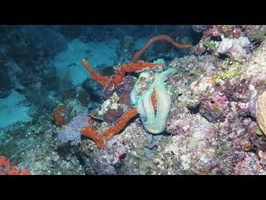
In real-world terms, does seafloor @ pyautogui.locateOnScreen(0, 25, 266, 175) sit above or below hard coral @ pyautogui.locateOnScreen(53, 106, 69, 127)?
above

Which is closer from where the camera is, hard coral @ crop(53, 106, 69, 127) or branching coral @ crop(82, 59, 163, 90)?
branching coral @ crop(82, 59, 163, 90)

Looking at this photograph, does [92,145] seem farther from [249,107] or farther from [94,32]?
[94,32]

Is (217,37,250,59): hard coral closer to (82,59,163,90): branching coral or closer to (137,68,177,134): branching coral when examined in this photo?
(137,68,177,134): branching coral

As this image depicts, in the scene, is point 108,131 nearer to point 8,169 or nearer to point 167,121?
point 167,121

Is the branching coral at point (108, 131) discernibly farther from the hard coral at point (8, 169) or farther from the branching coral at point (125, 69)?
the hard coral at point (8, 169)

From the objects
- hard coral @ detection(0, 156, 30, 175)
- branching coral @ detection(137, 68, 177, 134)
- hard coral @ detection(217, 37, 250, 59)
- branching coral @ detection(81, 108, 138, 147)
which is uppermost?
hard coral @ detection(217, 37, 250, 59)

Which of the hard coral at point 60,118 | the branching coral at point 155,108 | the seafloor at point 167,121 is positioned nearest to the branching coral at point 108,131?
the seafloor at point 167,121

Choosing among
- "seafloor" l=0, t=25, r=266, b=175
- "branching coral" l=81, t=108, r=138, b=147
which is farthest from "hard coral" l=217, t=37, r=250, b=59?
"branching coral" l=81, t=108, r=138, b=147

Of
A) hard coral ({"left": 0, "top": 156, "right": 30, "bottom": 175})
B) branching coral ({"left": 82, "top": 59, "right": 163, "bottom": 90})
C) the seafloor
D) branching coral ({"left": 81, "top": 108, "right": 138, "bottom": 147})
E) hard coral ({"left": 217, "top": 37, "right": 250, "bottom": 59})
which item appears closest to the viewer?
the seafloor

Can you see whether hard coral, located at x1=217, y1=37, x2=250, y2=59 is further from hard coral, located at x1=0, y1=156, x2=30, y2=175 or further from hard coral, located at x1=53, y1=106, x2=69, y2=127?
hard coral, located at x1=0, y1=156, x2=30, y2=175

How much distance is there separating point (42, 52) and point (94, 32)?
10.5 feet

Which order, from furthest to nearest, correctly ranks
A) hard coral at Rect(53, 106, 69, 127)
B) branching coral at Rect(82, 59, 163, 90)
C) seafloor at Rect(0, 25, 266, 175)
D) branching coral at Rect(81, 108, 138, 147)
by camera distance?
hard coral at Rect(53, 106, 69, 127), branching coral at Rect(82, 59, 163, 90), branching coral at Rect(81, 108, 138, 147), seafloor at Rect(0, 25, 266, 175)

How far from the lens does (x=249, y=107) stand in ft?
13.9
